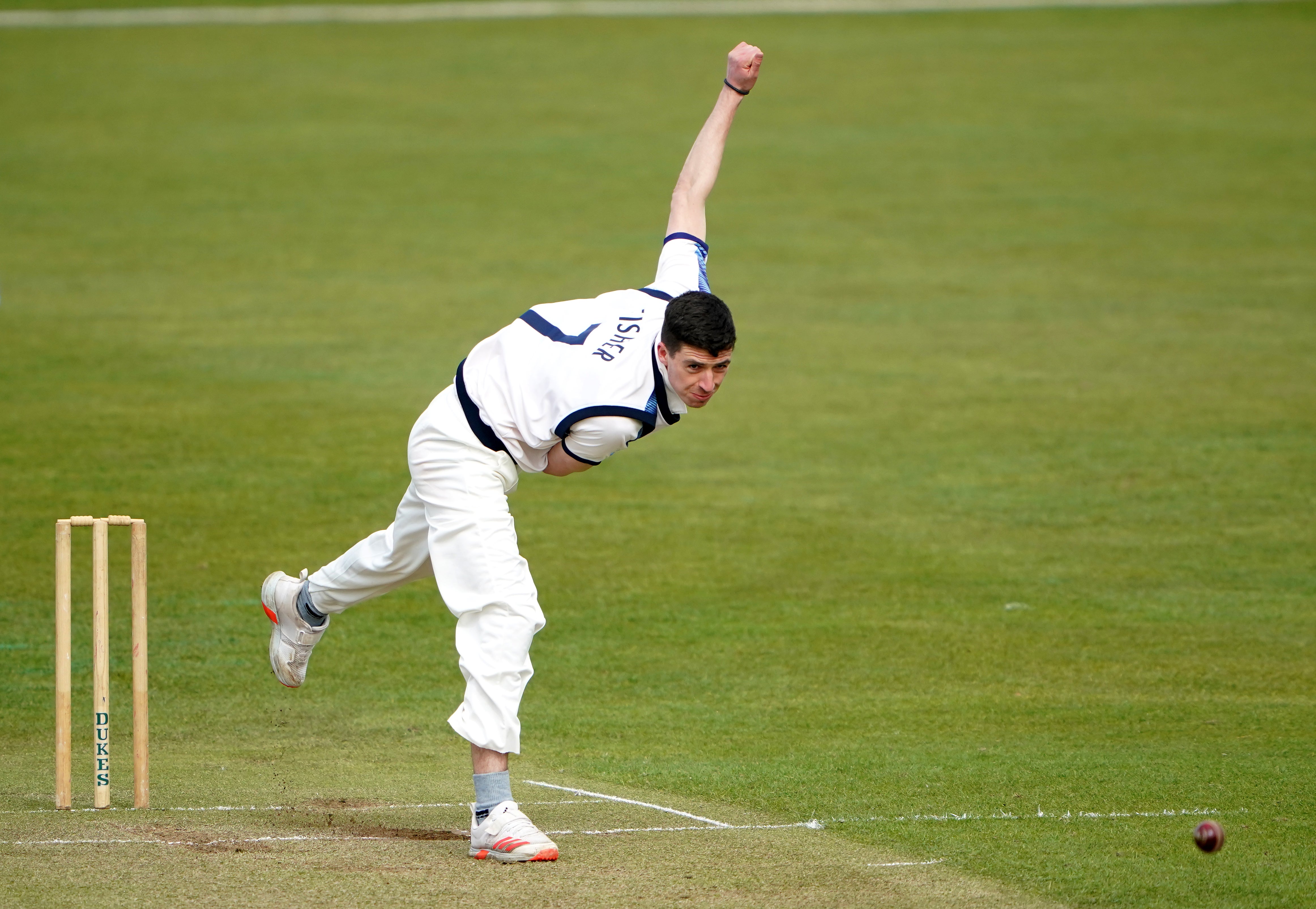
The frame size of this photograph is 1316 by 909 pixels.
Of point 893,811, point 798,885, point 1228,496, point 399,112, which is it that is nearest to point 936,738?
point 893,811

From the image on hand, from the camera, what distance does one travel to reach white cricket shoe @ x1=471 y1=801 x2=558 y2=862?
19.9ft

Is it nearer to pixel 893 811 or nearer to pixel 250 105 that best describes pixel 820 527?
pixel 893 811

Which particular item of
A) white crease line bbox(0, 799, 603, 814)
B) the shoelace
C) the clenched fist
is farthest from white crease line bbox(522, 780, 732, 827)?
the clenched fist

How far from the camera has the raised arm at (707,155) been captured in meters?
7.07

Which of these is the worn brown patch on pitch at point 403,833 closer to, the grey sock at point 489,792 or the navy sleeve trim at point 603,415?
the grey sock at point 489,792

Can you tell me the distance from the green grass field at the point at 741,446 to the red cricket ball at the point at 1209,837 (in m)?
0.17

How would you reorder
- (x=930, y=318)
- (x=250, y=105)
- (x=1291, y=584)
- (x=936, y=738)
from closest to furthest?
1. (x=936, y=738)
2. (x=1291, y=584)
3. (x=930, y=318)
4. (x=250, y=105)

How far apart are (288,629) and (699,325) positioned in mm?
2720

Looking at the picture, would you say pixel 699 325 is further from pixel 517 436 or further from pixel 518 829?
pixel 518 829

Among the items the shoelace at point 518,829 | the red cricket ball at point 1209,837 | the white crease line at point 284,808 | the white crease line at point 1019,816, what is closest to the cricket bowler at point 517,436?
the shoelace at point 518,829

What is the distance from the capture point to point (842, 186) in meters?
25.3

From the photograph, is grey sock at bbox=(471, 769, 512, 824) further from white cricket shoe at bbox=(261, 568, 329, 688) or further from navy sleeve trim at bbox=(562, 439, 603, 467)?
white cricket shoe at bbox=(261, 568, 329, 688)

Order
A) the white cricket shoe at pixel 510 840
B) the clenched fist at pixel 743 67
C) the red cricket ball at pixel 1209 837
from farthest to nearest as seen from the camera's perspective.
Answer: the clenched fist at pixel 743 67, the white cricket shoe at pixel 510 840, the red cricket ball at pixel 1209 837

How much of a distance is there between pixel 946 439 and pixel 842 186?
10.7m
